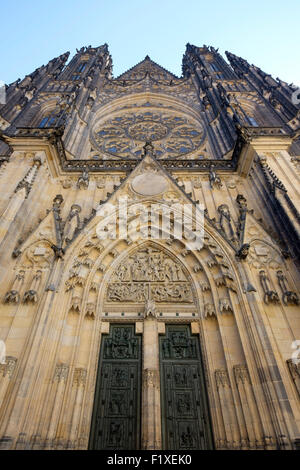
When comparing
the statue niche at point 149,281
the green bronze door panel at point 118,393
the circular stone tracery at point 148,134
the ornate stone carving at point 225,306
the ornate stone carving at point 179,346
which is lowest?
the green bronze door panel at point 118,393

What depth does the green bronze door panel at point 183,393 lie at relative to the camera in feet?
17.9

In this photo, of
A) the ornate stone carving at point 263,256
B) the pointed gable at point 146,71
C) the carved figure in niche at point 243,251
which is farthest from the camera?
the pointed gable at point 146,71

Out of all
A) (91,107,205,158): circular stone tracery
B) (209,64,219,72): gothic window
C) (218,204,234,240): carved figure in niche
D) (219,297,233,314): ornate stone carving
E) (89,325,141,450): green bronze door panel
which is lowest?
(89,325,141,450): green bronze door panel

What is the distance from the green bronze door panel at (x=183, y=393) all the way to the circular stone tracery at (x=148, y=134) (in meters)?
8.88

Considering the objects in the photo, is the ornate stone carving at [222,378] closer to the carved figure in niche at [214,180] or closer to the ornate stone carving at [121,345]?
the ornate stone carving at [121,345]

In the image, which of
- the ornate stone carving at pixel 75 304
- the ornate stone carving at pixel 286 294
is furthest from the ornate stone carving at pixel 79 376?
the ornate stone carving at pixel 286 294

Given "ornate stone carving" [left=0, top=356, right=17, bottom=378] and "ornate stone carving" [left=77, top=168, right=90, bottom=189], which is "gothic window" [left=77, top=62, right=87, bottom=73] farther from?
"ornate stone carving" [left=0, top=356, right=17, bottom=378]

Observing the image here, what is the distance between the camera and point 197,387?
6121mm

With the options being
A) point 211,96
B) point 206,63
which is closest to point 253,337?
point 211,96

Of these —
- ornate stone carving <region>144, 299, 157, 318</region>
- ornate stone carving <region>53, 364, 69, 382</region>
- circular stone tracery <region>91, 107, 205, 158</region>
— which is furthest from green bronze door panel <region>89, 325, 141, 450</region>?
circular stone tracery <region>91, 107, 205, 158</region>

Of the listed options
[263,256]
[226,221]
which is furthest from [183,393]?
[226,221]

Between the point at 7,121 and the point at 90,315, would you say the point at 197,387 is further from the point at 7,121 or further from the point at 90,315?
the point at 7,121

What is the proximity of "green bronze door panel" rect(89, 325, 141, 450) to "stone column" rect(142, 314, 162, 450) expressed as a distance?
22 centimetres

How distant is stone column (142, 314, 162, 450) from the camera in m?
5.25
